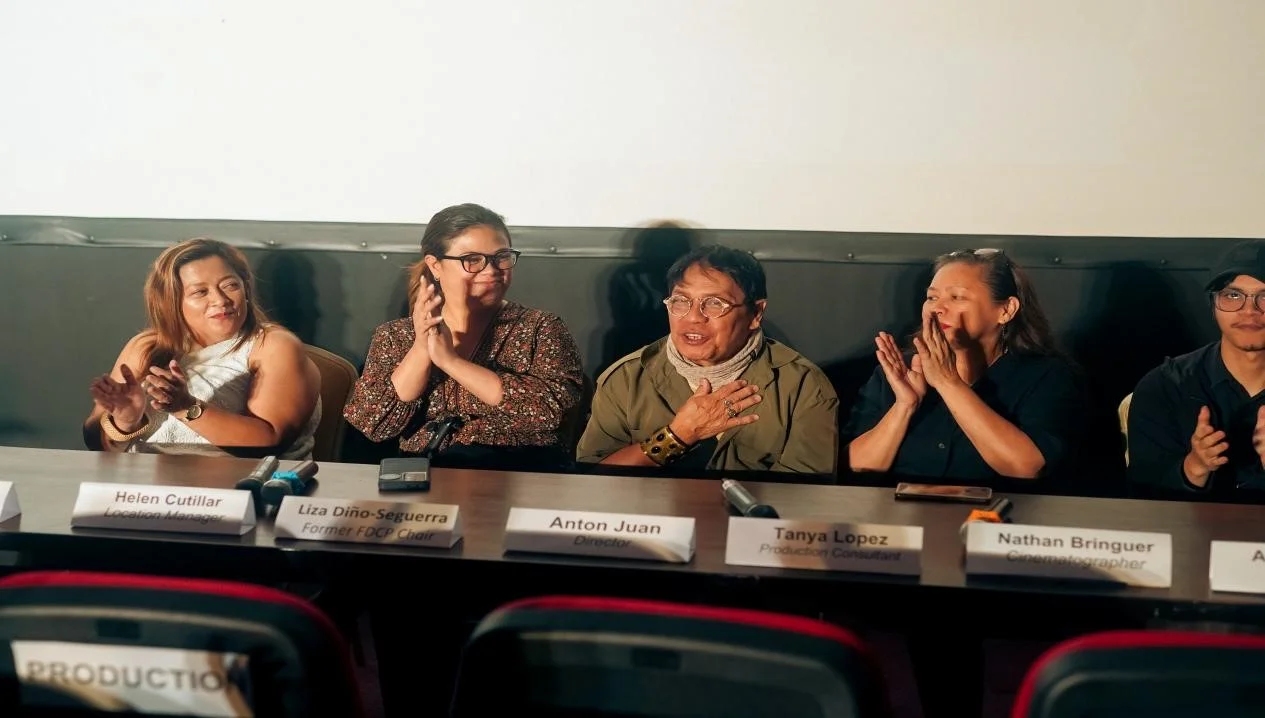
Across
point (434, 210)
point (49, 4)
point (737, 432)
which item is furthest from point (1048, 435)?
point (49, 4)

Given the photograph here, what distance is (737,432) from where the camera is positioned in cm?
264

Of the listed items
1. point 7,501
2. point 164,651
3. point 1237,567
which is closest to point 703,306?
point 1237,567

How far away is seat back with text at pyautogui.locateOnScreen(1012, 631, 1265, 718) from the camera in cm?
98

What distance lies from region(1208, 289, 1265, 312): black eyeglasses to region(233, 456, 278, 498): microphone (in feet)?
6.40

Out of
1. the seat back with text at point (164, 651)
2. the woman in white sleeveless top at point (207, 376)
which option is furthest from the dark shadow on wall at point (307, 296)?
the seat back with text at point (164, 651)

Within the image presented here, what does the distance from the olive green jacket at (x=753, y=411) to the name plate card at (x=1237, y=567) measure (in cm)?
117

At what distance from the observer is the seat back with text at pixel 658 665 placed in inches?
40.4

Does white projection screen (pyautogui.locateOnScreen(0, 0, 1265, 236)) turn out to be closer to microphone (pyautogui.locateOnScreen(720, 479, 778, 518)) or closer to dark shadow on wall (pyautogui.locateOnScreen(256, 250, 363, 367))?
dark shadow on wall (pyautogui.locateOnScreen(256, 250, 363, 367))

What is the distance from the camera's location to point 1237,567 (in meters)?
1.44

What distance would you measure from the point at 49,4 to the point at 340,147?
0.86 m

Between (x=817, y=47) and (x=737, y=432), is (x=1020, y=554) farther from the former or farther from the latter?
(x=817, y=47)

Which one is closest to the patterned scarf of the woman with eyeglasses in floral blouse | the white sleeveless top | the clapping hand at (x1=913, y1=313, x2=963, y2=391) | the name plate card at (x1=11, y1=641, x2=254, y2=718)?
the woman with eyeglasses in floral blouse

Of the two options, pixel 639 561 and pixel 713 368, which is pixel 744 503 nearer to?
pixel 639 561

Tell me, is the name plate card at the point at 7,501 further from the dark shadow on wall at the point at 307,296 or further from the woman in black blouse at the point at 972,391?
the woman in black blouse at the point at 972,391
